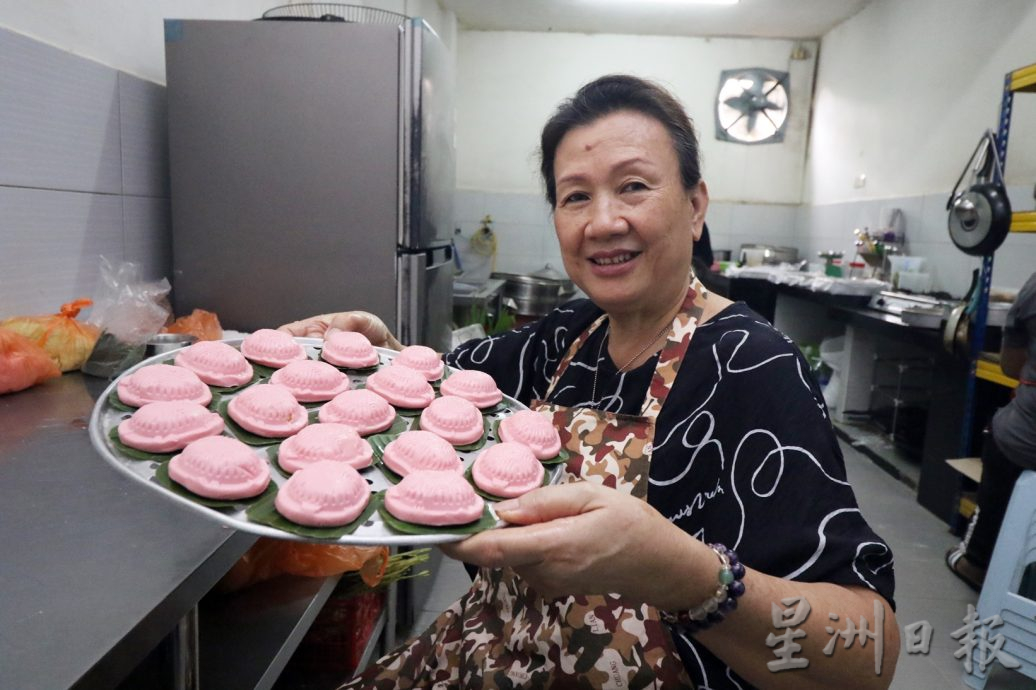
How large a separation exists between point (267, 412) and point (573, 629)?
58 centimetres

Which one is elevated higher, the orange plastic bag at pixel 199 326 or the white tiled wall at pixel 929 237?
the white tiled wall at pixel 929 237

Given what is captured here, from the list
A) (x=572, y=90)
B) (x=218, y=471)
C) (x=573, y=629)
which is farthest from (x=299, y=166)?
(x=572, y=90)

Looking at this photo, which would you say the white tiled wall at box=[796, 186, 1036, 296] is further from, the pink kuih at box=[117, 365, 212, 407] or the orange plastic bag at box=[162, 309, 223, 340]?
the pink kuih at box=[117, 365, 212, 407]

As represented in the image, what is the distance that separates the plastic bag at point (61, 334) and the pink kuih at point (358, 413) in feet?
2.74

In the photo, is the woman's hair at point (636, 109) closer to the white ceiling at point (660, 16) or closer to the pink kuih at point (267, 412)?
the pink kuih at point (267, 412)

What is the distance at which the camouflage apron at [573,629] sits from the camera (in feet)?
3.32

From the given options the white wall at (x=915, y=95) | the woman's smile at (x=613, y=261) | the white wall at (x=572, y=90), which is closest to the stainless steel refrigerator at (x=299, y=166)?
the woman's smile at (x=613, y=261)

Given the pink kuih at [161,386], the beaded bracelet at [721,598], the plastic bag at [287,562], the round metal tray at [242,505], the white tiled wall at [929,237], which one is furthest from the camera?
the white tiled wall at [929,237]

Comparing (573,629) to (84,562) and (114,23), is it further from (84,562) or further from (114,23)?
(114,23)

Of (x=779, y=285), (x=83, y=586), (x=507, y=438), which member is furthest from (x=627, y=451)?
(x=779, y=285)

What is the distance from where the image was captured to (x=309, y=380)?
1144 millimetres

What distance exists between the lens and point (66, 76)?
1.69 metres

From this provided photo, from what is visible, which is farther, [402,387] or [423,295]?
[423,295]

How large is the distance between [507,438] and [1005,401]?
323 centimetres
